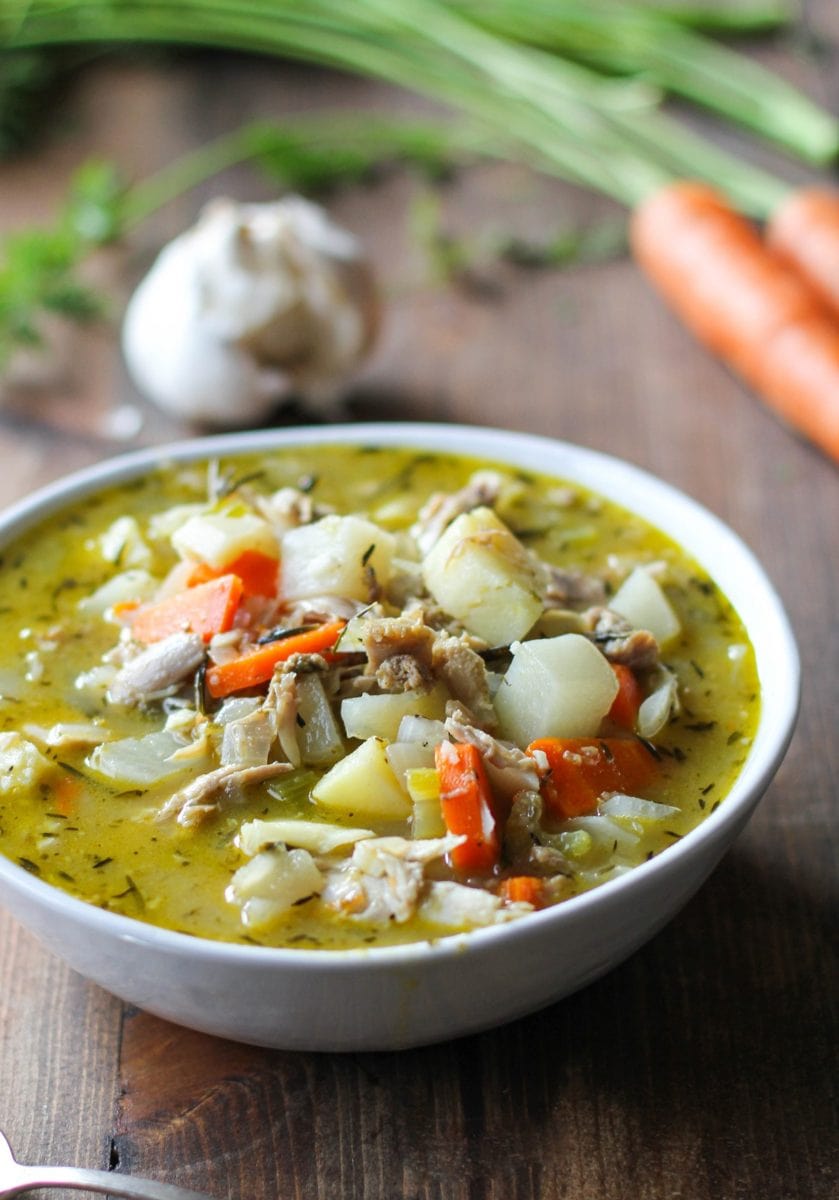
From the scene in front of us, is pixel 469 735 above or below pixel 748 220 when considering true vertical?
below

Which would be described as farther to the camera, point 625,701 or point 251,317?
point 251,317

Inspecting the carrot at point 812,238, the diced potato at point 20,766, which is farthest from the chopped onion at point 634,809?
the carrot at point 812,238

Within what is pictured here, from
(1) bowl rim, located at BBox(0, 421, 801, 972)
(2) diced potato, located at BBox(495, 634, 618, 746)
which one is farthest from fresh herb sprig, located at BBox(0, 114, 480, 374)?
(2) diced potato, located at BBox(495, 634, 618, 746)

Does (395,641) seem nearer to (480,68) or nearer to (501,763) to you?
(501,763)

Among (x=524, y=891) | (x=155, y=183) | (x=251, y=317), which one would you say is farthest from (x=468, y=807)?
(x=155, y=183)

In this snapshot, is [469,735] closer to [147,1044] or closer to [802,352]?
[147,1044]

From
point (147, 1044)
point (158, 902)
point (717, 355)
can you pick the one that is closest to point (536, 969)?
point (158, 902)
